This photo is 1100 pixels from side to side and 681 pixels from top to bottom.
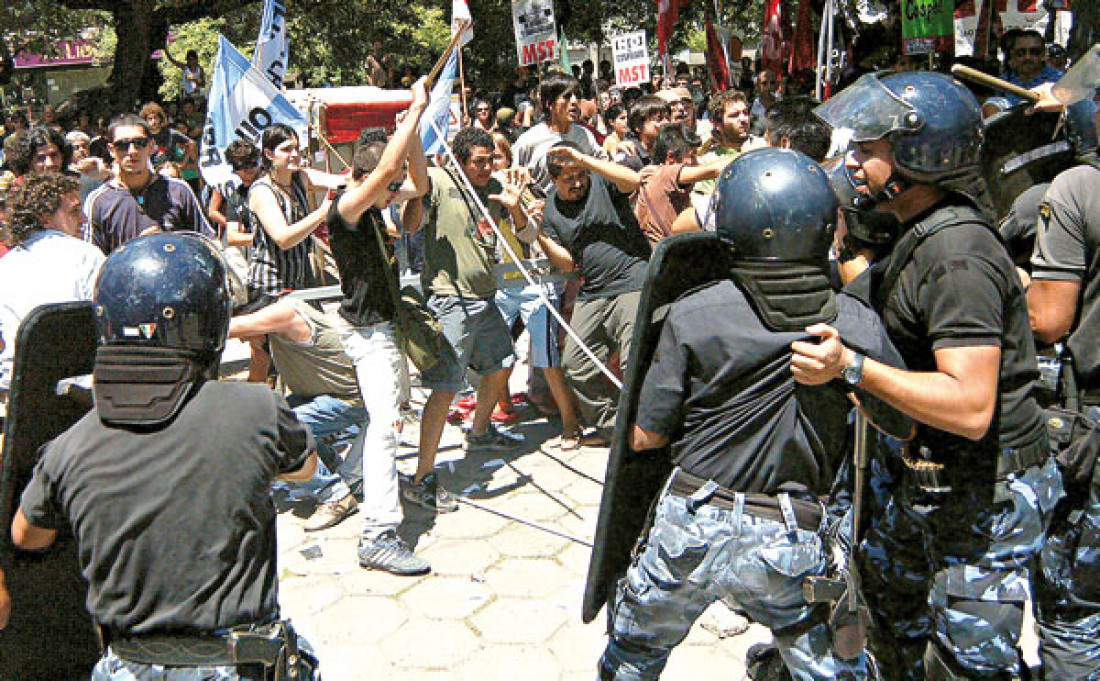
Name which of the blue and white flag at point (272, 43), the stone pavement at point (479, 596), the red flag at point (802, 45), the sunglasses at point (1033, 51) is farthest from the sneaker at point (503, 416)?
the red flag at point (802, 45)

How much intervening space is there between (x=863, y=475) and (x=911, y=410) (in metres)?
0.70

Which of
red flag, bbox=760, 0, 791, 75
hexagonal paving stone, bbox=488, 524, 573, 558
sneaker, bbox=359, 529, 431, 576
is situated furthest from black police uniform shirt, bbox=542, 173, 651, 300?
red flag, bbox=760, 0, 791, 75

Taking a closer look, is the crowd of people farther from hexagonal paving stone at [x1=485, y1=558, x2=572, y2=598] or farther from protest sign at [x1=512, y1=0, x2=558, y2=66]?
protest sign at [x1=512, y1=0, x2=558, y2=66]

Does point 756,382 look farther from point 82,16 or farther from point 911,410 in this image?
point 82,16

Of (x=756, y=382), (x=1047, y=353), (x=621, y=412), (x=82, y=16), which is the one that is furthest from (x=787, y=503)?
(x=82, y=16)

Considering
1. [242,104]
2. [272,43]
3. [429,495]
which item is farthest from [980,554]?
[272,43]

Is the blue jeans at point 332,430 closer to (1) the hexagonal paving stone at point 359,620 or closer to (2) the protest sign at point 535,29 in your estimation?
(1) the hexagonal paving stone at point 359,620

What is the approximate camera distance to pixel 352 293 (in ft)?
16.2

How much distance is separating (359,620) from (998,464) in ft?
9.45

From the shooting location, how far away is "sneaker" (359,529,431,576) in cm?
471

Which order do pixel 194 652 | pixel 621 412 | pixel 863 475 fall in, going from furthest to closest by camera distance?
pixel 863 475 → pixel 621 412 → pixel 194 652

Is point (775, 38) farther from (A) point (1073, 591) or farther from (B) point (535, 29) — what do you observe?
(A) point (1073, 591)

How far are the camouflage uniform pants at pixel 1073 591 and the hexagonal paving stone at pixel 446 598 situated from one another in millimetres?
2435

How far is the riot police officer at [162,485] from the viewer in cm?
220
